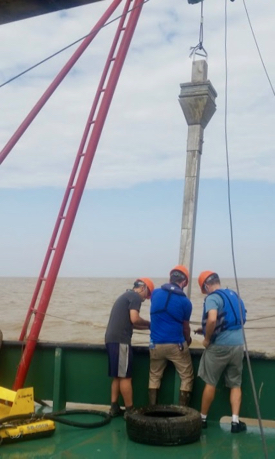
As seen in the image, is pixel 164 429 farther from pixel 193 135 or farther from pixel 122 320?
pixel 193 135

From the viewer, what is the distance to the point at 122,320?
6.34 metres

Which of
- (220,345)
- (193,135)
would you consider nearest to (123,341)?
(220,345)

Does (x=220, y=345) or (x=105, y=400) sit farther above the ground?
(x=220, y=345)

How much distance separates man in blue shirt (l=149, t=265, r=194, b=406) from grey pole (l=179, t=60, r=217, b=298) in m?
0.87

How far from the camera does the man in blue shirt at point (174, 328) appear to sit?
245 inches

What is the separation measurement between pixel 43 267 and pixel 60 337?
586 inches

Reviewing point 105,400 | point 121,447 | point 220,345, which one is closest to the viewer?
point 121,447

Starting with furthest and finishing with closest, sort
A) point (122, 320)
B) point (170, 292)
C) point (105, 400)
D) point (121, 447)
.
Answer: point (105, 400) < point (122, 320) < point (170, 292) < point (121, 447)

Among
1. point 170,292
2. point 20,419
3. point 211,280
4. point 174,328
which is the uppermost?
point 211,280

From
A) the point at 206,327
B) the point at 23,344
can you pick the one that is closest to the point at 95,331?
the point at 23,344

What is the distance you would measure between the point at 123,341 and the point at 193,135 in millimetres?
2826

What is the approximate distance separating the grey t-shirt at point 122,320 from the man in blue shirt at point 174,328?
214 mm

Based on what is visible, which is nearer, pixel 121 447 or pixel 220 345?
pixel 121 447

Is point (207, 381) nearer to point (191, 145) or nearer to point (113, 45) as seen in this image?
point (191, 145)
